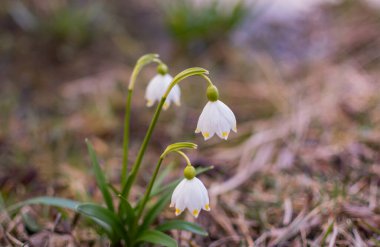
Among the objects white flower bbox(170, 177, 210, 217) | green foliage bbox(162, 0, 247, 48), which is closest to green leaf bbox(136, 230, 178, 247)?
white flower bbox(170, 177, 210, 217)

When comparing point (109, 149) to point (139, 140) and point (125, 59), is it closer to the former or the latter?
point (139, 140)

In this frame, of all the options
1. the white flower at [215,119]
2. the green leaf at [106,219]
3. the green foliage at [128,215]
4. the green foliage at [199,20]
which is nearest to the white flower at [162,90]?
the green foliage at [128,215]

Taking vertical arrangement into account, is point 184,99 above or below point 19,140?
above

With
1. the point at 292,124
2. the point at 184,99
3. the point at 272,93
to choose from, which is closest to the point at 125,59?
the point at 184,99

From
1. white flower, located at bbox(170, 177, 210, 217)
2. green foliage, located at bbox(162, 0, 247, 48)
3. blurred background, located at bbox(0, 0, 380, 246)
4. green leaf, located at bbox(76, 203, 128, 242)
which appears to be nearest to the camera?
white flower, located at bbox(170, 177, 210, 217)

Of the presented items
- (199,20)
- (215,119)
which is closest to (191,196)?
(215,119)

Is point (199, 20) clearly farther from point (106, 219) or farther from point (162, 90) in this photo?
point (106, 219)

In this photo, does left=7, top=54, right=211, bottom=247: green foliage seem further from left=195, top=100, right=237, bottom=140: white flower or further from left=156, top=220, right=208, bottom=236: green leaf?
left=195, top=100, right=237, bottom=140: white flower
